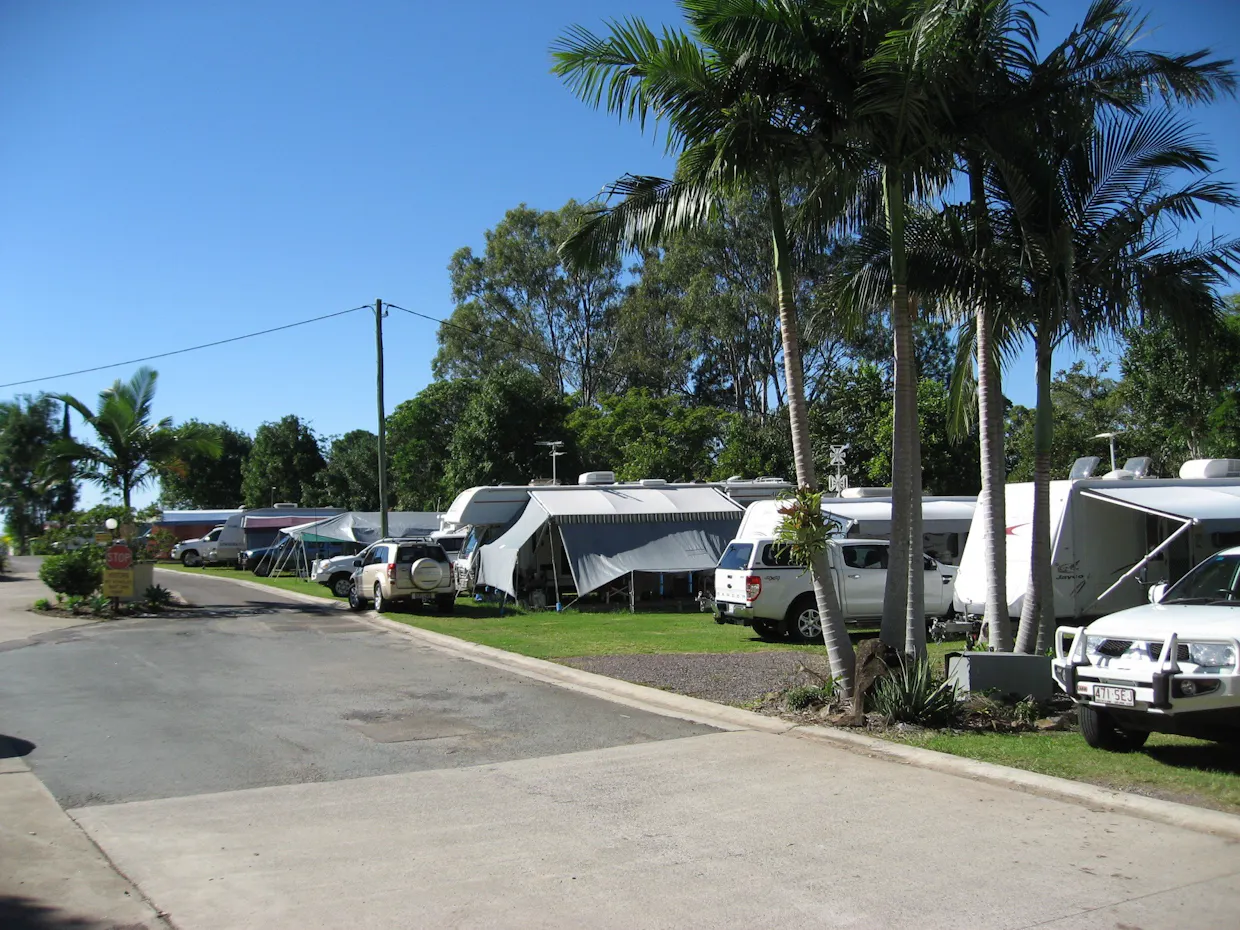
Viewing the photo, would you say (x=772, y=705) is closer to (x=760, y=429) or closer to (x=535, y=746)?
(x=535, y=746)

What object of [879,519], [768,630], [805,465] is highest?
[805,465]

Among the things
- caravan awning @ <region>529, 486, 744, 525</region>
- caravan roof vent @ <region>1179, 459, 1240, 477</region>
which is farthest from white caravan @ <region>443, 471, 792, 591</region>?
caravan roof vent @ <region>1179, 459, 1240, 477</region>

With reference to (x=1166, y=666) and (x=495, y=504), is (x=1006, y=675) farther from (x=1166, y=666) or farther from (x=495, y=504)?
(x=495, y=504)

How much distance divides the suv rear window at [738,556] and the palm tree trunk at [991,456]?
25.2 ft

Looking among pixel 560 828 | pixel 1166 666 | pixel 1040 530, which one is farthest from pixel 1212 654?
pixel 560 828

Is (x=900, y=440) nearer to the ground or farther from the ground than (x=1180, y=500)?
farther from the ground

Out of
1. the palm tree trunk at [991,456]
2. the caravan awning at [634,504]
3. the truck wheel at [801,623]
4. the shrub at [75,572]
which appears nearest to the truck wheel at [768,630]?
the truck wheel at [801,623]

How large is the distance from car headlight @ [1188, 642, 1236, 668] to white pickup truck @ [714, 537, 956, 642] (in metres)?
10.2

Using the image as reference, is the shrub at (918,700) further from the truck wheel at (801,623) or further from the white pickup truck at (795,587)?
the truck wheel at (801,623)

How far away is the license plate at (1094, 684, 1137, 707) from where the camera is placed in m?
7.52

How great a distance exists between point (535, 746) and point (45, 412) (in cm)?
6164

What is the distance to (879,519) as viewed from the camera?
68.8ft

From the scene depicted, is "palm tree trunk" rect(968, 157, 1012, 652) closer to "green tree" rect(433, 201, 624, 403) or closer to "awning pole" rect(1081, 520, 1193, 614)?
"awning pole" rect(1081, 520, 1193, 614)

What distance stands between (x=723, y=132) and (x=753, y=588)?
9894mm
